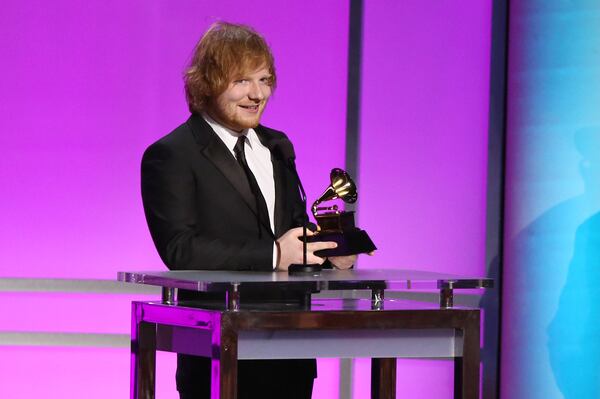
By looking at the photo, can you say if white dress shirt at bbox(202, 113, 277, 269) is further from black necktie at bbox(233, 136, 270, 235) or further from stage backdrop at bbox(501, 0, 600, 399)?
stage backdrop at bbox(501, 0, 600, 399)

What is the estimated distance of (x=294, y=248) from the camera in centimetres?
276

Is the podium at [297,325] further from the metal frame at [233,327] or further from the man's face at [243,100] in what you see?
the man's face at [243,100]

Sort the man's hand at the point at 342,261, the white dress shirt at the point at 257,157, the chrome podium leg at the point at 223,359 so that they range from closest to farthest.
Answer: the chrome podium leg at the point at 223,359 → the man's hand at the point at 342,261 → the white dress shirt at the point at 257,157

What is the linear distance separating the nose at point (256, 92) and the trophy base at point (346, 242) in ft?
1.43

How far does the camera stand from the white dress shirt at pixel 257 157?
301cm

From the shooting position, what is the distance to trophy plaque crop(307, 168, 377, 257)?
2.78 meters

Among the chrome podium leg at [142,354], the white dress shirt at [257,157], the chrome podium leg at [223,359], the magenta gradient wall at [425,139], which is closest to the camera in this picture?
the chrome podium leg at [223,359]

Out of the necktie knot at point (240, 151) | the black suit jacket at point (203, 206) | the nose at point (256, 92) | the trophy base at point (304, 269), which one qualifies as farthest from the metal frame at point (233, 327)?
the nose at point (256, 92)

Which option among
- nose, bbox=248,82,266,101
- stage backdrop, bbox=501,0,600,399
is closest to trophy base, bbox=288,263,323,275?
nose, bbox=248,82,266,101

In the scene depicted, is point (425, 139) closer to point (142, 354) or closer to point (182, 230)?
point (182, 230)

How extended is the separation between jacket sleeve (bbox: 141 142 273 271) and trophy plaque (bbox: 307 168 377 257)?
14 centimetres

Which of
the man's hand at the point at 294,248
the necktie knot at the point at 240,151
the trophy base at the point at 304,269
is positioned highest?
the necktie knot at the point at 240,151

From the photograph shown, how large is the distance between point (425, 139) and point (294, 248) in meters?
2.41

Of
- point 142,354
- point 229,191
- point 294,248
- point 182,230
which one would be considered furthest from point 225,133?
point 142,354
